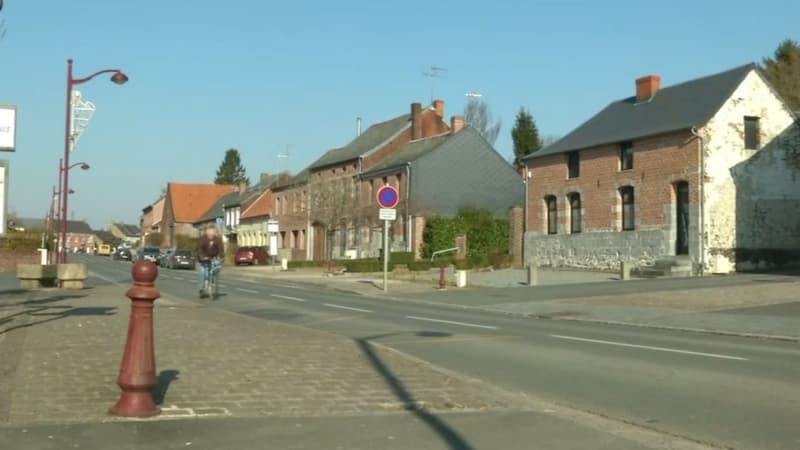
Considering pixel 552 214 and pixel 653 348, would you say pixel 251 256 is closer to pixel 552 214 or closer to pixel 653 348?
pixel 552 214

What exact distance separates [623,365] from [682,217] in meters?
26.3

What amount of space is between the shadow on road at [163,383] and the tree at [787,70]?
180ft

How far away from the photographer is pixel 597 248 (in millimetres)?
39969

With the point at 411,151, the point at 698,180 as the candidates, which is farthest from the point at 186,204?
the point at 698,180

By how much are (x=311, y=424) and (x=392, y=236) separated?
49632 mm

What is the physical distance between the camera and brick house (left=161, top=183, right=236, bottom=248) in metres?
115

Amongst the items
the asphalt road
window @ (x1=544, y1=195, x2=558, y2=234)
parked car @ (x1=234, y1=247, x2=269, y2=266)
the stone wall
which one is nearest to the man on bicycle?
the asphalt road

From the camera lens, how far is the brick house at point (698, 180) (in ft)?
113

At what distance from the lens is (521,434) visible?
6602mm

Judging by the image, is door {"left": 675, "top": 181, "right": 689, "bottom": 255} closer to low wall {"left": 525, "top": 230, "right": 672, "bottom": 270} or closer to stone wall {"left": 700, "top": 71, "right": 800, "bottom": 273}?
low wall {"left": 525, "top": 230, "right": 672, "bottom": 270}

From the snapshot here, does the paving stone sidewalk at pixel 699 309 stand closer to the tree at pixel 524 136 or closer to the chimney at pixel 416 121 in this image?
the chimney at pixel 416 121

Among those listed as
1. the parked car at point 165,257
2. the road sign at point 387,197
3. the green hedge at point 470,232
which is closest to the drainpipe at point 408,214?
the green hedge at point 470,232

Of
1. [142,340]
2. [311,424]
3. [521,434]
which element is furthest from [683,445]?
[142,340]

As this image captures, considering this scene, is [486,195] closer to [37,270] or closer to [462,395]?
[37,270]
